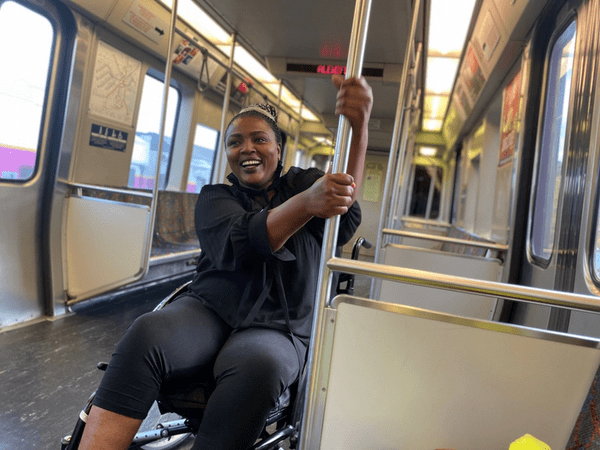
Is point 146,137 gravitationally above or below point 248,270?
above

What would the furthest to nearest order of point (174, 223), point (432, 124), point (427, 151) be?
point (427, 151), point (432, 124), point (174, 223)

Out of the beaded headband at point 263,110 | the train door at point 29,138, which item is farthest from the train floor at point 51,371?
the beaded headband at point 263,110

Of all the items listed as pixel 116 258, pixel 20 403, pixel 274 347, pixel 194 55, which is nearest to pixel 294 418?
pixel 274 347

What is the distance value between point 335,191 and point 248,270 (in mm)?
558

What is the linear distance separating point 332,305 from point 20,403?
2064 millimetres

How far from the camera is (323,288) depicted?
41.6 inches

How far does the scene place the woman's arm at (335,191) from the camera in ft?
3.51

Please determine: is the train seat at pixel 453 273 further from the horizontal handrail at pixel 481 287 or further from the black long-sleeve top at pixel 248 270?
the horizontal handrail at pixel 481 287

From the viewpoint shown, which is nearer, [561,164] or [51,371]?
[561,164]

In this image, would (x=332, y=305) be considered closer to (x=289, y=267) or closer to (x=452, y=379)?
(x=452, y=379)

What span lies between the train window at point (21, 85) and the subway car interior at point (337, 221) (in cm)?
2

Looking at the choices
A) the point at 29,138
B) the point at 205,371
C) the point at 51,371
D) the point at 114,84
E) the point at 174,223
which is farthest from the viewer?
the point at 174,223

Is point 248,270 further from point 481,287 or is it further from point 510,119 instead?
point 510,119

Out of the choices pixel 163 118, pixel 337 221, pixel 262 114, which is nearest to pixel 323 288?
pixel 337 221
